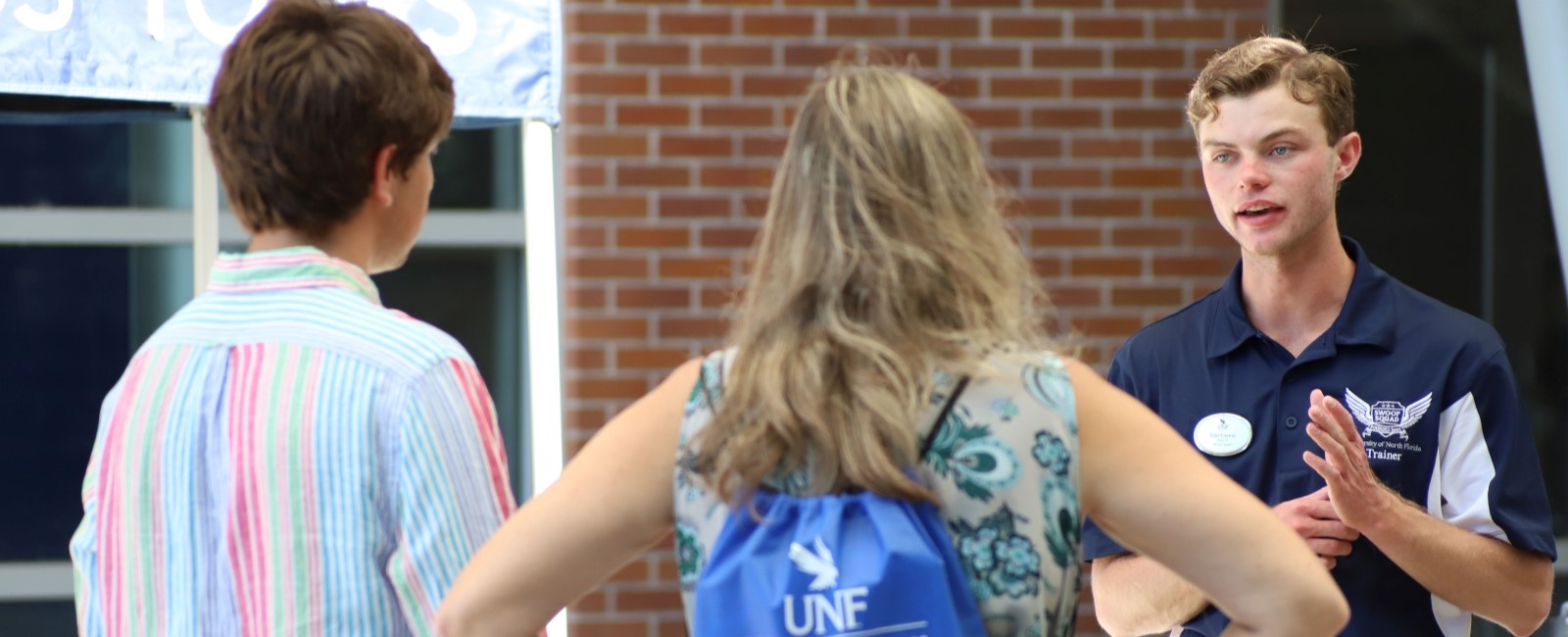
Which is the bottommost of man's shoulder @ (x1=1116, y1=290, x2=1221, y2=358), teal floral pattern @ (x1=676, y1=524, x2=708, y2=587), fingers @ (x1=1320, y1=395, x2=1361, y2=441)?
teal floral pattern @ (x1=676, y1=524, x2=708, y2=587)

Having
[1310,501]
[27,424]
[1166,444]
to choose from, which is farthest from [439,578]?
[27,424]

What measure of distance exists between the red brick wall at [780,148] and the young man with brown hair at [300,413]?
2815 millimetres

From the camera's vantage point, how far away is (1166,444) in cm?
166

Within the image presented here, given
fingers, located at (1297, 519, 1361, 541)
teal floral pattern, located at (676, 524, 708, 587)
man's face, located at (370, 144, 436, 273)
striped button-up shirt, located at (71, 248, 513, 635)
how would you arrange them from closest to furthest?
teal floral pattern, located at (676, 524, 708, 587)
striped button-up shirt, located at (71, 248, 513, 635)
man's face, located at (370, 144, 436, 273)
fingers, located at (1297, 519, 1361, 541)

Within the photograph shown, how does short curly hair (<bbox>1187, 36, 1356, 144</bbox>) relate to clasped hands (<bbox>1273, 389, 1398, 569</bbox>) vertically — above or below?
above

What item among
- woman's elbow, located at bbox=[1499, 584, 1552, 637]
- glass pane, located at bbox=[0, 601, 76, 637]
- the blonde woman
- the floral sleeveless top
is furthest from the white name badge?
glass pane, located at bbox=[0, 601, 76, 637]

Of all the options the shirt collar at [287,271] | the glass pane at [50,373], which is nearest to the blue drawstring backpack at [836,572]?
the shirt collar at [287,271]

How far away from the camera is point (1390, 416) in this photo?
2.46 m

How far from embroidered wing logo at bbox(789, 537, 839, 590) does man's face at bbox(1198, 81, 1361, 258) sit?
125cm

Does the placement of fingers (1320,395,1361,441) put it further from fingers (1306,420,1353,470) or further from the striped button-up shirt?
the striped button-up shirt

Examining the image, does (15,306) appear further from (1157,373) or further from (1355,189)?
(1355,189)

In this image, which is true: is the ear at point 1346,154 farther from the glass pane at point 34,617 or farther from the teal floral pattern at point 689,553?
the glass pane at point 34,617

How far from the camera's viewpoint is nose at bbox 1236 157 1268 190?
Answer: 256 cm

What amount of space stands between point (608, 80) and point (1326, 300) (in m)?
2.55
